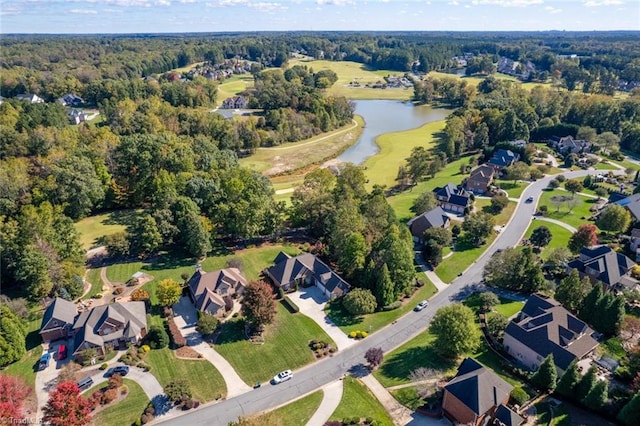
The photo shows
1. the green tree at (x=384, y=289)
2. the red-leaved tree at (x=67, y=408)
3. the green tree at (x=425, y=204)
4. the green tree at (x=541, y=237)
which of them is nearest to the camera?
the red-leaved tree at (x=67, y=408)

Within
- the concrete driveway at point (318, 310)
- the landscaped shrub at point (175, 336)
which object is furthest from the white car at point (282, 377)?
the landscaped shrub at point (175, 336)

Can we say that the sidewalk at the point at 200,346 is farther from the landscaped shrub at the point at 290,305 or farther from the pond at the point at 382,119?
the pond at the point at 382,119

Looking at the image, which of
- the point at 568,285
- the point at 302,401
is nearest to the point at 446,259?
the point at 568,285

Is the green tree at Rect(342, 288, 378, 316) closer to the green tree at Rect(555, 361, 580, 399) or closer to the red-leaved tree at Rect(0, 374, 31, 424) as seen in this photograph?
the green tree at Rect(555, 361, 580, 399)

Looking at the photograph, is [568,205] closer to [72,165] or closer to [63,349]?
[63,349]

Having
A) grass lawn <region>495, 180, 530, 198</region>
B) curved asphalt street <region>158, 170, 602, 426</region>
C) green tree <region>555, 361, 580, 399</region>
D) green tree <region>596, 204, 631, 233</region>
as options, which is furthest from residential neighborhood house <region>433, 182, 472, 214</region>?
green tree <region>555, 361, 580, 399</region>
